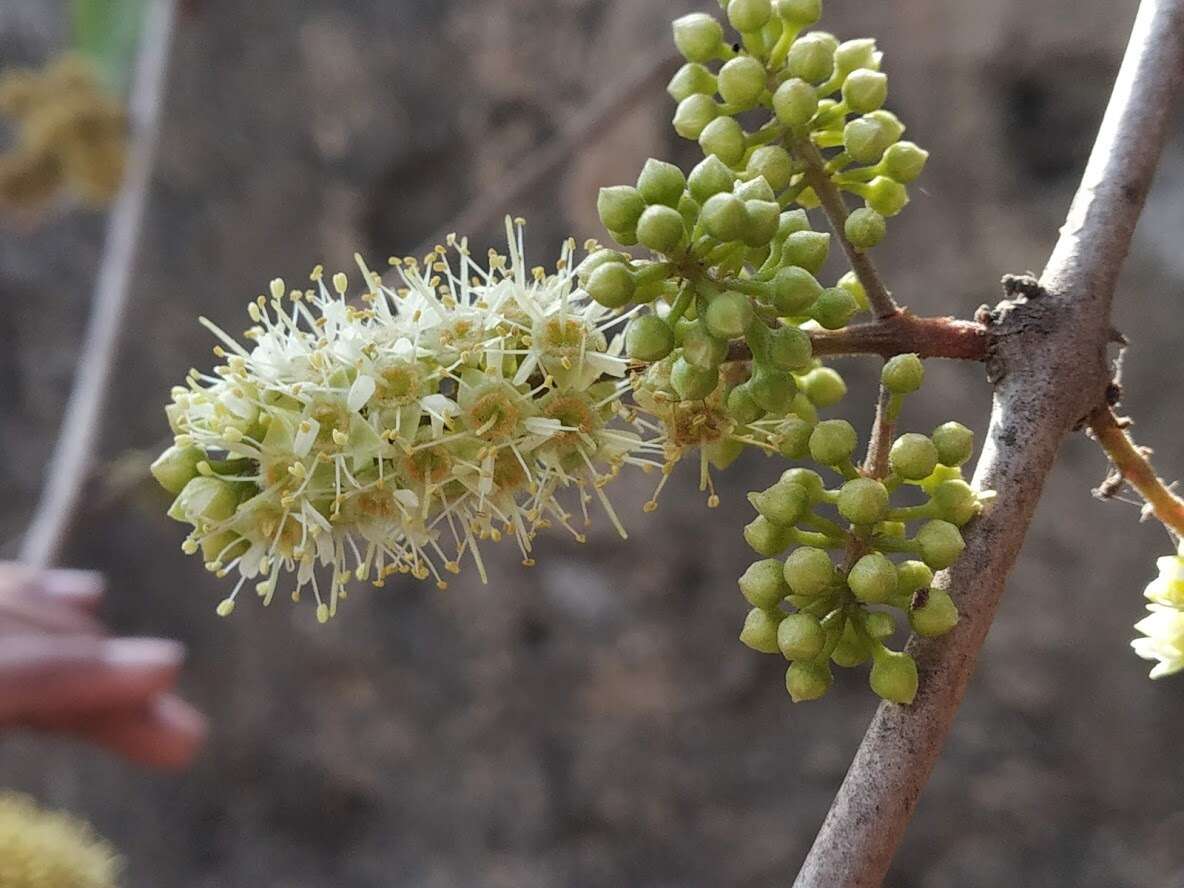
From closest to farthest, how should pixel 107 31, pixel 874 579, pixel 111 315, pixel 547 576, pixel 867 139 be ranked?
pixel 874 579, pixel 867 139, pixel 111 315, pixel 107 31, pixel 547 576

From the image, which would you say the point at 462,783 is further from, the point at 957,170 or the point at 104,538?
the point at 957,170

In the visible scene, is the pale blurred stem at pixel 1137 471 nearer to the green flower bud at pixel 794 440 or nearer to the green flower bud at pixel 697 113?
the green flower bud at pixel 794 440

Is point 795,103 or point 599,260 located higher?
point 795,103

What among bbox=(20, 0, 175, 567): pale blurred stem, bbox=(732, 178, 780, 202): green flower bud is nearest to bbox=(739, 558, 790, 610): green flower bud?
bbox=(732, 178, 780, 202): green flower bud

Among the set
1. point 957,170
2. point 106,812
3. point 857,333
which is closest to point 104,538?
point 106,812

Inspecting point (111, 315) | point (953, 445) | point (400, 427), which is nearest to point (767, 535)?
point (953, 445)

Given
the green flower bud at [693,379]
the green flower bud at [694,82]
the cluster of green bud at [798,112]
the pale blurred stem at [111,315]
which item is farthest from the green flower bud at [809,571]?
the pale blurred stem at [111,315]

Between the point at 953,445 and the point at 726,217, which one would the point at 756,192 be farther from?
the point at 953,445
